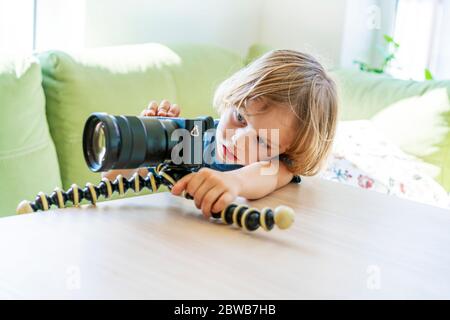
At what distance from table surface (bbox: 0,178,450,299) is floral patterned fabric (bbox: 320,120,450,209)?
1016 millimetres

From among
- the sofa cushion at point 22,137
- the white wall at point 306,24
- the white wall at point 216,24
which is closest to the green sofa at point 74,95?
the sofa cushion at point 22,137

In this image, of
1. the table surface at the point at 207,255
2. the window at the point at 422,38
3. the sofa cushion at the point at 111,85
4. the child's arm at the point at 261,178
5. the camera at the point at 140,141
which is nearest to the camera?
the table surface at the point at 207,255

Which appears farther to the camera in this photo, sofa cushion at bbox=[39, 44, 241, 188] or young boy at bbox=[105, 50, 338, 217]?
sofa cushion at bbox=[39, 44, 241, 188]

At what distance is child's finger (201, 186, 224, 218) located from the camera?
81 cm

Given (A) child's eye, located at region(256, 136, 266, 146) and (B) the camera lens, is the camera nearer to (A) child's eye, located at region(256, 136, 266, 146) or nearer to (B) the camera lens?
(B) the camera lens

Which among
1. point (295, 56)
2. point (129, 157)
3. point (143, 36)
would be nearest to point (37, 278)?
point (129, 157)

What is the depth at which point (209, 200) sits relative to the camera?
0.81 m

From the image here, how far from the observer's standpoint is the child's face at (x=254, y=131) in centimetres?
109

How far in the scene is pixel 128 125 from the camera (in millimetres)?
759

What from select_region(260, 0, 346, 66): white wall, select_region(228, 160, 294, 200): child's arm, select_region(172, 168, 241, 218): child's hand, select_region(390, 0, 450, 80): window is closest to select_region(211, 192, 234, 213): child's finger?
select_region(172, 168, 241, 218): child's hand

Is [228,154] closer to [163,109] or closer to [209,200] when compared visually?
[163,109]

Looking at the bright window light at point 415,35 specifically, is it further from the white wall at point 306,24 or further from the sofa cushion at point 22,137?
the sofa cushion at point 22,137

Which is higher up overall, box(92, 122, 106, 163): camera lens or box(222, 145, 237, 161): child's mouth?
box(92, 122, 106, 163): camera lens

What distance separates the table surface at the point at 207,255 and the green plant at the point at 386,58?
196 cm
